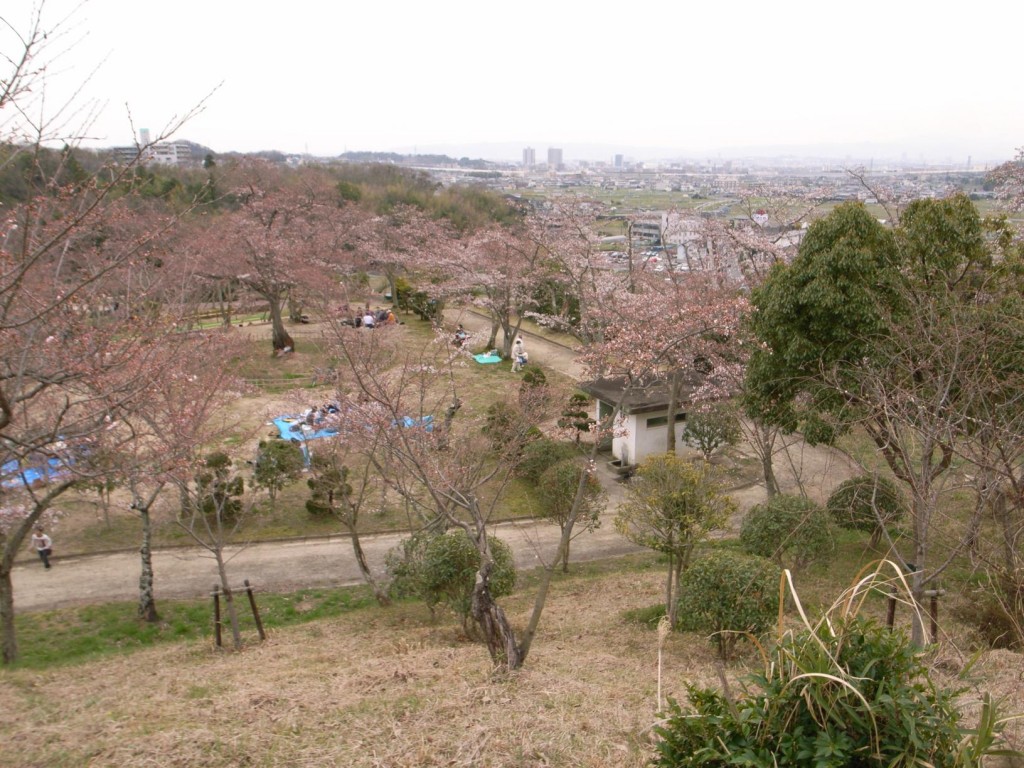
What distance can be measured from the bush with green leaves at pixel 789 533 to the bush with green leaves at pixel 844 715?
21.6 feet

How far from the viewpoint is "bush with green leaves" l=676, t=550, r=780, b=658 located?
6.85 meters

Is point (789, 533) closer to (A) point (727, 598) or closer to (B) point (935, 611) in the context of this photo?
(A) point (727, 598)

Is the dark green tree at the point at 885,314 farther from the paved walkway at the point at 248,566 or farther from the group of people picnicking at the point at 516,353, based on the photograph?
the group of people picnicking at the point at 516,353

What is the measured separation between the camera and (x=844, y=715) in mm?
2484

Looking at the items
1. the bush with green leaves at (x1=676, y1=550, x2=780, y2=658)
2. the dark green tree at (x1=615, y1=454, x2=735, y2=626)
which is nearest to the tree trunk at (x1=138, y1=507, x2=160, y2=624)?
the dark green tree at (x1=615, y1=454, x2=735, y2=626)

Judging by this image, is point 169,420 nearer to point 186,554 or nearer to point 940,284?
point 186,554

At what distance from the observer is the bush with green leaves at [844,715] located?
2.37 metres

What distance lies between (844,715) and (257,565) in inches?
416

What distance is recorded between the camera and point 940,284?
28.9 ft

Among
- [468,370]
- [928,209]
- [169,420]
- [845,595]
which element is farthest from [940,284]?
[468,370]

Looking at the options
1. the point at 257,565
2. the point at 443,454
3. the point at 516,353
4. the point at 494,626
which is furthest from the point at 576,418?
the point at 494,626

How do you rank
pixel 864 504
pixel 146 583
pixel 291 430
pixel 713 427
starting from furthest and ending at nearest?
pixel 291 430 → pixel 713 427 → pixel 864 504 → pixel 146 583

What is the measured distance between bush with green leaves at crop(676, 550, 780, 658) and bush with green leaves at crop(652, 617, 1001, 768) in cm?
430

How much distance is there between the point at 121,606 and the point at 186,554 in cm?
193
